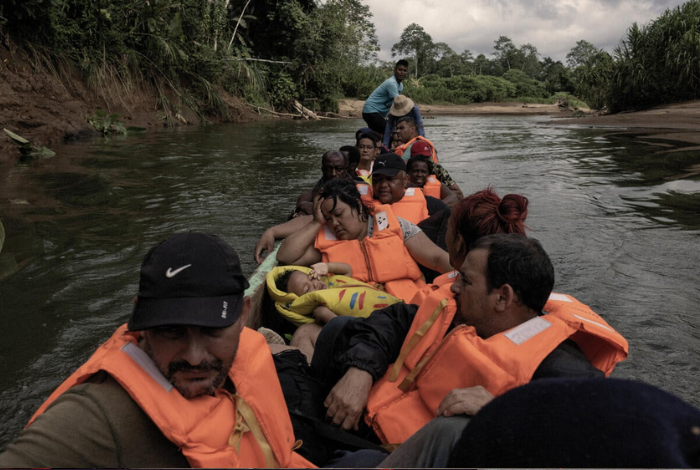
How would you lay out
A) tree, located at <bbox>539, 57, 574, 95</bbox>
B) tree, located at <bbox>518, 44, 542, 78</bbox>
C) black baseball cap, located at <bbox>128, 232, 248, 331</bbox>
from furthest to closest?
tree, located at <bbox>518, 44, 542, 78</bbox>
tree, located at <bbox>539, 57, 574, 95</bbox>
black baseball cap, located at <bbox>128, 232, 248, 331</bbox>

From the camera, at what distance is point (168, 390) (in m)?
1.26

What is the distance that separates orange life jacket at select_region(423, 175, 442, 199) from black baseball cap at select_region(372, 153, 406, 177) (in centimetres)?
126

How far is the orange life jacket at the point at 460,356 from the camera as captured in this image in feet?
5.02

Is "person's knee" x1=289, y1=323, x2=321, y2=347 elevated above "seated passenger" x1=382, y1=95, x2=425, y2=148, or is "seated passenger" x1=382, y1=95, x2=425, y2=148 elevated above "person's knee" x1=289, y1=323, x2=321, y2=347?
"seated passenger" x1=382, y1=95, x2=425, y2=148

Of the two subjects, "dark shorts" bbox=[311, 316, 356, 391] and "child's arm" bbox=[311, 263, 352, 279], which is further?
"child's arm" bbox=[311, 263, 352, 279]

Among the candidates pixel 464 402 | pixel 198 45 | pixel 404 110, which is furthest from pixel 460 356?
pixel 198 45

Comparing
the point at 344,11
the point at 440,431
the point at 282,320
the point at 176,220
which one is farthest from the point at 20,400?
the point at 344,11

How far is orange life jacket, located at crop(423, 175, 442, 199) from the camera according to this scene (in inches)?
209

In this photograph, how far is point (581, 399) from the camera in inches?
31.2

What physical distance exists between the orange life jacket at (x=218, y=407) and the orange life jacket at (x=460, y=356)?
366 millimetres

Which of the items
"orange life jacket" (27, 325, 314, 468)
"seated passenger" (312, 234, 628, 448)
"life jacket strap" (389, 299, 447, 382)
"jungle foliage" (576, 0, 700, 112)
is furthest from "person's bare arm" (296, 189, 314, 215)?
"jungle foliage" (576, 0, 700, 112)

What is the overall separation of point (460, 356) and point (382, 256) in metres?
1.53

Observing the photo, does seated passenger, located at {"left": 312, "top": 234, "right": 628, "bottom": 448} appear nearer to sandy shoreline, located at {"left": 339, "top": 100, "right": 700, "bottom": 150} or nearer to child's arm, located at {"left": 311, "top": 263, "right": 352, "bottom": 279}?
child's arm, located at {"left": 311, "top": 263, "right": 352, "bottom": 279}

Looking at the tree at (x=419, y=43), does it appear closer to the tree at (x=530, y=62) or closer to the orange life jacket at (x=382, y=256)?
the tree at (x=530, y=62)
